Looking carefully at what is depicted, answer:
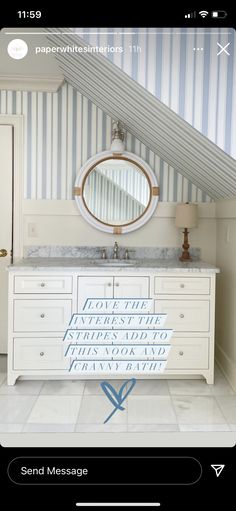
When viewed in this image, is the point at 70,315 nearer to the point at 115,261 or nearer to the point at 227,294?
Answer: the point at 115,261

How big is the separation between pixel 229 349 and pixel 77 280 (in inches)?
32.4

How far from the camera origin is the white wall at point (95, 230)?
7.93 ft

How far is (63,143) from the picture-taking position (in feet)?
7.81

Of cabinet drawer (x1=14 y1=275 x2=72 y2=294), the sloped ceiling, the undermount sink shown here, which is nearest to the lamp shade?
the sloped ceiling

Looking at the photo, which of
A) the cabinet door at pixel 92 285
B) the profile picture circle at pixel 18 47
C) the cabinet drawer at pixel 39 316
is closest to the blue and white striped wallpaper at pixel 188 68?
the profile picture circle at pixel 18 47

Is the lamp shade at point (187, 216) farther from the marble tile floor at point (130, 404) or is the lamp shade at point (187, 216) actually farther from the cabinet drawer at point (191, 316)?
→ the marble tile floor at point (130, 404)

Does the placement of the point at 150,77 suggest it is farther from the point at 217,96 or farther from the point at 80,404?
the point at 80,404

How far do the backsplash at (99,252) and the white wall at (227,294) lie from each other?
25 cm

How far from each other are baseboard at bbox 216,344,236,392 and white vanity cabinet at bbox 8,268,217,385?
7 cm

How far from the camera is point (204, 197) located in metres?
2.43

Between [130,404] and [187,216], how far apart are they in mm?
1109

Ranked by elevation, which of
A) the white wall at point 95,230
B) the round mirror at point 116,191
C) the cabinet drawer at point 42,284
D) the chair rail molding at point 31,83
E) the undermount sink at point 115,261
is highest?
the chair rail molding at point 31,83
